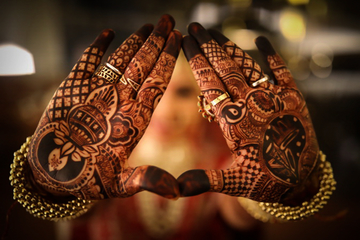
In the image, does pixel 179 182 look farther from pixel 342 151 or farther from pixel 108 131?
pixel 342 151

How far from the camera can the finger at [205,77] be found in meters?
0.47

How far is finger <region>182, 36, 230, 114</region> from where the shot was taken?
1.54 ft

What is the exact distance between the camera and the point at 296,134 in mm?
487

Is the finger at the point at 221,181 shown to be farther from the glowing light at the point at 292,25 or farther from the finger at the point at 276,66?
the glowing light at the point at 292,25

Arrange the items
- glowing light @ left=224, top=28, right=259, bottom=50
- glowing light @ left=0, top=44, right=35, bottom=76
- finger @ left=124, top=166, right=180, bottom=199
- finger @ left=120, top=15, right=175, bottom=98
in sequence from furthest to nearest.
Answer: glowing light @ left=224, top=28, right=259, bottom=50 → glowing light @ left=0, top=44, right=35, bottom=76 → finger @ left=120, top=15, right=175, bottom=98 → finger @ left=124, top=166, right=180, bottom=199

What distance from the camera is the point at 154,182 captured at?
0.37 meters

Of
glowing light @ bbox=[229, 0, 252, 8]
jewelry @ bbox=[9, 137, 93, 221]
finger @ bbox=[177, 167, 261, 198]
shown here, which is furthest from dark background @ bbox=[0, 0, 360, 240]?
finger @ bbox=[177, 167, 261, 198]

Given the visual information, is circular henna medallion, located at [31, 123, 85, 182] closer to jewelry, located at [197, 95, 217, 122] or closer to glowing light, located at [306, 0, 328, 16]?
jewelry, located at [197, 95, 217, 122]

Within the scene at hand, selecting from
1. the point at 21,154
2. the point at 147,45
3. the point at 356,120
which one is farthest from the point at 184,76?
the point at 356,120

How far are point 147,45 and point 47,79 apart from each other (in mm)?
313

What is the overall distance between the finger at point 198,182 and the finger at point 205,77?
0.43ft

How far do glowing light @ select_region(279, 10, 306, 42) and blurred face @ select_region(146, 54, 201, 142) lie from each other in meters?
0.33

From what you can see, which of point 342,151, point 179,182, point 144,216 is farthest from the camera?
point 342,151

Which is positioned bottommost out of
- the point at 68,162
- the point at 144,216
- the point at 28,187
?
the point at 144,216
